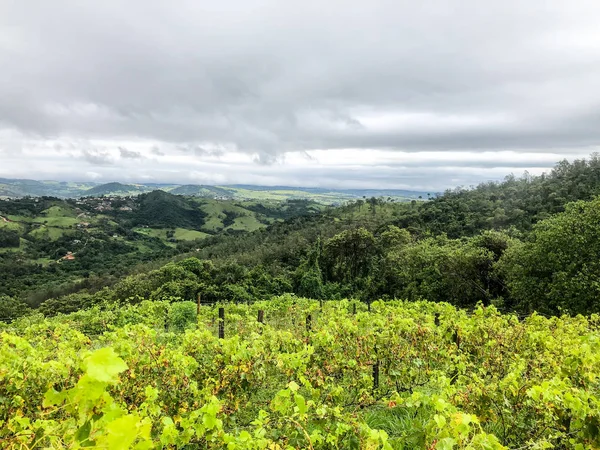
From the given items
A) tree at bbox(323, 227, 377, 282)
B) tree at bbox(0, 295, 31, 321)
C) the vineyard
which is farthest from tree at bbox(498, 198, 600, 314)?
tree at bbox(0, 295, 31, 321)

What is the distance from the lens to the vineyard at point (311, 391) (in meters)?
2.10

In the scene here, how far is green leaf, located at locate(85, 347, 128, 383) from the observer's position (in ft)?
3.81

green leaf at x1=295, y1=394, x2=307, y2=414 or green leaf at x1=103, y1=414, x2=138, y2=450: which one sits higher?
green leaf at x1=103, y1=414, x2=138, y2=450

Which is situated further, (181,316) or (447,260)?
(447,260)

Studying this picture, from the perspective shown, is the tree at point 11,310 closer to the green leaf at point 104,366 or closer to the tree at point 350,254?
the tree at point 350,254

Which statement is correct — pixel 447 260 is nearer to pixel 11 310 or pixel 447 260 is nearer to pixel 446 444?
pixel 446 444

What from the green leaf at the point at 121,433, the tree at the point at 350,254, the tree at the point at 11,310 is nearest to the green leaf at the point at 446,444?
the green leaf at the point at 121,433

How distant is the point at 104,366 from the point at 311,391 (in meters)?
3.73

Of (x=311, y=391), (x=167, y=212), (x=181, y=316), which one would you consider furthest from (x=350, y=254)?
(x=167, y=212)

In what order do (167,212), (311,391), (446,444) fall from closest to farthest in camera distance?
(446,444) < (311,391) < (167,212)

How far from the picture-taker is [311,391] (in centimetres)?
444

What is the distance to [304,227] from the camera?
7606 cm

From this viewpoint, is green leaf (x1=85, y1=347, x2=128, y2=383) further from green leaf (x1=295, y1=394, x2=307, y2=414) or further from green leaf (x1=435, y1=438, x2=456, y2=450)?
green leaf (x1=435, y1=438, x2=456, y2=450)

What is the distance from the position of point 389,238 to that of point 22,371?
4122 centimetres
